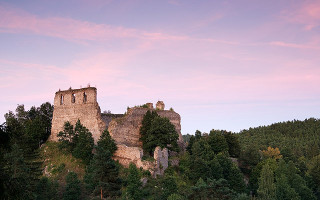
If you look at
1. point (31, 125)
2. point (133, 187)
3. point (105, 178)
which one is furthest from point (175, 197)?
point (31, 125)

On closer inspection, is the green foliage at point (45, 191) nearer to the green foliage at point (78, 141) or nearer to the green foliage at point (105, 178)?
the green foliage at point (105, 178)

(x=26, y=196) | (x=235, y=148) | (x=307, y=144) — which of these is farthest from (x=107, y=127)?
(x=307, y=144)

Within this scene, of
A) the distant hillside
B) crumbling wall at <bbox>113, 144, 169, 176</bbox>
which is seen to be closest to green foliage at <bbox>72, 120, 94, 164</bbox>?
crumbling wall at <bbox>113, 144, 169, 176</bbox>

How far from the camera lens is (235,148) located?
49.7 metres

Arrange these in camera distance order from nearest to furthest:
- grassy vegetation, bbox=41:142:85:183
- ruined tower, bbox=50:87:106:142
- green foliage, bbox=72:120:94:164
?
grassy vegetation, bbox=41:142:85:183 → green foliage, bbox=72:120:94:164 → ruined tower, bbox=50:87:106:142

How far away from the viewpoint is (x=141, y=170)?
35031 mm

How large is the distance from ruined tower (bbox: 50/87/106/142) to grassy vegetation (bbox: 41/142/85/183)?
2457mm

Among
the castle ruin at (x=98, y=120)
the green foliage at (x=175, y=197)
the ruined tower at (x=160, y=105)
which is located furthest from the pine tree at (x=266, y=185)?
the ruined tower at (x=160, y=105)

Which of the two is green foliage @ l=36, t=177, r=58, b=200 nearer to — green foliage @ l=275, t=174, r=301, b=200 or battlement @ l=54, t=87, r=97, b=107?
battlement @ l=54, t=87, r=97, b=107

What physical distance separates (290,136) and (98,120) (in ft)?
249

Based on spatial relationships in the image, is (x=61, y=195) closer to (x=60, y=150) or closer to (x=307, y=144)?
(x=60, y=150)

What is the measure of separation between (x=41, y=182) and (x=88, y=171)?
5.60 meters

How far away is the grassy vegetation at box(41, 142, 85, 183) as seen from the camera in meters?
36.2

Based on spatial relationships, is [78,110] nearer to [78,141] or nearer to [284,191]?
[78,141]
